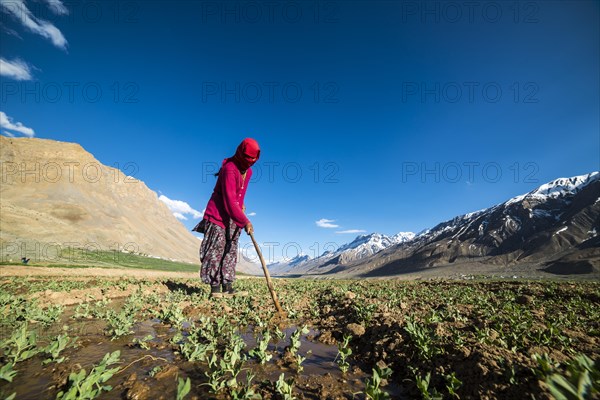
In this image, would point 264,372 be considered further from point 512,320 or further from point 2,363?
point 512,320

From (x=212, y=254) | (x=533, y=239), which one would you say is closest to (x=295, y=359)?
(x=212, y=254)

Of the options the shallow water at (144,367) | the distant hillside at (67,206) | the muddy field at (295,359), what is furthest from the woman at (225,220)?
the distant hillside at (67,206)

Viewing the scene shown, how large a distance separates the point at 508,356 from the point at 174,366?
10.8ft

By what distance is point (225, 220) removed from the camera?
7586mm

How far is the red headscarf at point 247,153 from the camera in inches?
272

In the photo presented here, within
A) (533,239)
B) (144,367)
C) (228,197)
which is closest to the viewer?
(144,367)

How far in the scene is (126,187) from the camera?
153m

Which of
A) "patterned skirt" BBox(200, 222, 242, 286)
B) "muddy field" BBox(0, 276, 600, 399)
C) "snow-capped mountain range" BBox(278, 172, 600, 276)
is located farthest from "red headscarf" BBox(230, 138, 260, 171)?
"snow-capped mountain range" BBox(278, 172, 600, 276)

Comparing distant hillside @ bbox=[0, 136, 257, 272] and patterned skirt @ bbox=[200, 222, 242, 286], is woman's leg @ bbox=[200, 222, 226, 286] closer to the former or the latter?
patterned skirt @ bbox=[200, 222, 242, 286]

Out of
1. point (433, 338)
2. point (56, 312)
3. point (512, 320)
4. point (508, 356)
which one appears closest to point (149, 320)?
point (56, 312)

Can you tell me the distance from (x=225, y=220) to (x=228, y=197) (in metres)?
1.10

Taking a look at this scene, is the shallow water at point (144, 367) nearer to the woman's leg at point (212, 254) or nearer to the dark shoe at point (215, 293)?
the dark shoe at point (215, 293)

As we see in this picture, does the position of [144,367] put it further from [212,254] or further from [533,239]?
[533,239]

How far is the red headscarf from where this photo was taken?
6.90 meters
